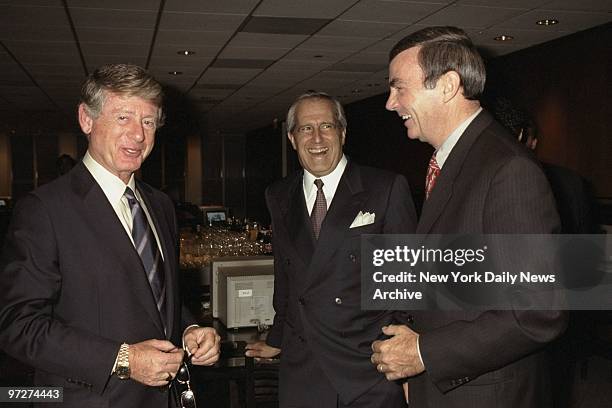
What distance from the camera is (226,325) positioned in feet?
10.5

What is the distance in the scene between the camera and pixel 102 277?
1406 mm

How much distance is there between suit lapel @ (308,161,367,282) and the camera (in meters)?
2.06

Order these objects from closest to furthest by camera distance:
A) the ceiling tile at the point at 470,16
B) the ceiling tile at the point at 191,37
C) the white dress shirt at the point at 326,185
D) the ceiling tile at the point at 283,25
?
the white dress shirt at the point at 326,185, the ceiling tile at the point at 470,16, the ceiling tile at the point at 283,25, the ceiling tile at the point at 191,37

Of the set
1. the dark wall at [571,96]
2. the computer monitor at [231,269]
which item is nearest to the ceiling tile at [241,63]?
the dark wall at [571,96]

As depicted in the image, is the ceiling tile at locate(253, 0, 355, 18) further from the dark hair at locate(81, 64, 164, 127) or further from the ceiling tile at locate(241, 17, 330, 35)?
the dark hair at locate(81, 64, 164, 127)

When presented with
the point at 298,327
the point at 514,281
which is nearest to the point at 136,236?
the point at 298,327

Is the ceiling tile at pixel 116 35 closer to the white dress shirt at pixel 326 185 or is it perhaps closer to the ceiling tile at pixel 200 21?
the ceiling tile at pixel 200 21

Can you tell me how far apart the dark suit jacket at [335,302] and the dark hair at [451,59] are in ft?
2.24

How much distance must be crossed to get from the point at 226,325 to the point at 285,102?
8.16 meters

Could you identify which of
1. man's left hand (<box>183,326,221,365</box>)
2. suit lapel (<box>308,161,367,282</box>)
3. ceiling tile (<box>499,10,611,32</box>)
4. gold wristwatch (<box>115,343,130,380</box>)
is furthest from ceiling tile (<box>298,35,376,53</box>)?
gold wristwatch (<box>115,343,130,380</box>)

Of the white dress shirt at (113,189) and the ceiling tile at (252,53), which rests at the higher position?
the ceiling tile at (252,53)

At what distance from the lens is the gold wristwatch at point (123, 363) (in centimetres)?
134

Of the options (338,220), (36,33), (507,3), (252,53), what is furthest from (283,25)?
(338,220)

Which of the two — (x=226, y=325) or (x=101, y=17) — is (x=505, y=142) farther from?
(x=101, y=17)
